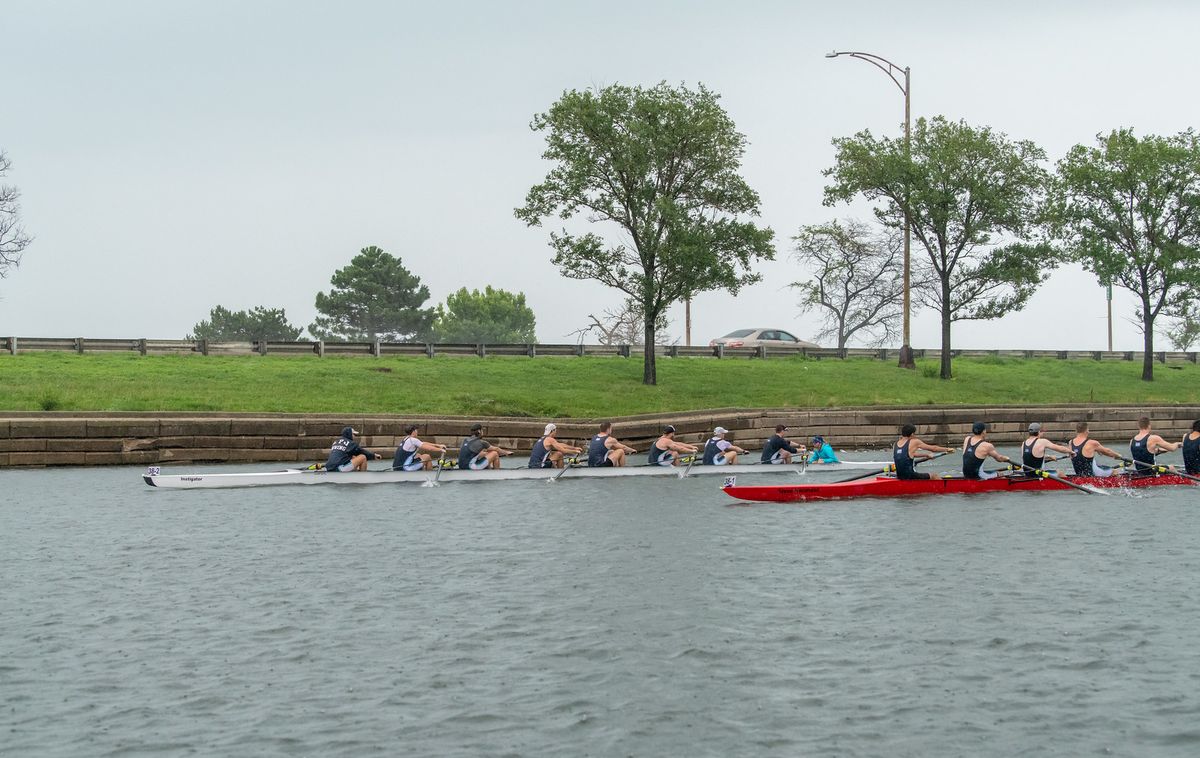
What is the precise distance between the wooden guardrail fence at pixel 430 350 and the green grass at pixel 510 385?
107 centimetres

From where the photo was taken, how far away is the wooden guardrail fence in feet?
169

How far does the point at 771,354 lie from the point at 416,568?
43.8 meters

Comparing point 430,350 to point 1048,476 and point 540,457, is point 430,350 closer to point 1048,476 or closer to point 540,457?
point 540,457

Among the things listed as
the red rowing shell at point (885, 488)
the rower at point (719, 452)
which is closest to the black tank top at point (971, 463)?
the red rowing shell at point (885, 488)

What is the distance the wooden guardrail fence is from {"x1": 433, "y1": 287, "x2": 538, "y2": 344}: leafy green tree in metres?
61.3

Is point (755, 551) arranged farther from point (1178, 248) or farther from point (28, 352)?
point (1178, 248)

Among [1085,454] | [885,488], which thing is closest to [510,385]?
[885,488]

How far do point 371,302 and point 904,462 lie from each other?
80.1m

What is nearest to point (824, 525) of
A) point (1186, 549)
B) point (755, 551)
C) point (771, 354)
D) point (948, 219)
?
point (755, 551)

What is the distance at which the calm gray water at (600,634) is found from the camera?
11641 mm

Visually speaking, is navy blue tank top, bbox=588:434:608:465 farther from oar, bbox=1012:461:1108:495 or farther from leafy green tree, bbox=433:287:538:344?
leafy green tree, bbox=433:287:538:344

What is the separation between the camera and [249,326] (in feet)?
360

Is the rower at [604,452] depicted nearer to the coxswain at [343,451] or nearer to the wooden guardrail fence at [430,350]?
the coxswain at [343,451]

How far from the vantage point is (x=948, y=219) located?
5519 centimetres
